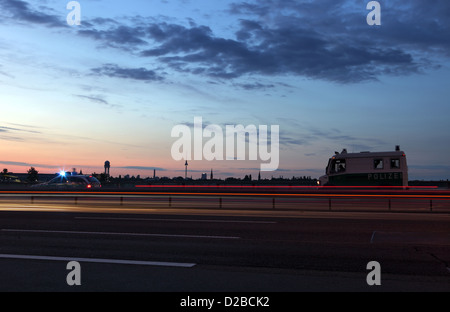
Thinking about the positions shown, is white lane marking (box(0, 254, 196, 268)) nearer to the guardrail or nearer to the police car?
the guardrail

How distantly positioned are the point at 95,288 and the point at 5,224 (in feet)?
36.7

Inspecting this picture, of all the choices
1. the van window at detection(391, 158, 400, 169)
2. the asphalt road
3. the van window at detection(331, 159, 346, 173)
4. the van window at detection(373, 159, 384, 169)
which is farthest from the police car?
the van window at detection(391, 158, 400, 169)

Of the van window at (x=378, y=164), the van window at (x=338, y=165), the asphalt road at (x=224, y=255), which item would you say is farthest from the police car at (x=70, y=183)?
the van window at (x=378, y=164)

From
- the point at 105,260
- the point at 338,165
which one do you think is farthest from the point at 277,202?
the point at 105,260

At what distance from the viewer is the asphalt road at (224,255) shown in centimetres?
699

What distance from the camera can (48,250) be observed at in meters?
10.3

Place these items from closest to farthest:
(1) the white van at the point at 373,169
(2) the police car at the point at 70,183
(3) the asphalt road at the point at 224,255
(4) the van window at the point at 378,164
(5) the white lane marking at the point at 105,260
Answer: (3) the asphalt road at the point at 224,255 → (5) the white lane marking at the point at 105,260 → (1) the white van at the point at 373,169 → (4) the van window at the point at 378,164 → (2) the police car at the point at 70,183

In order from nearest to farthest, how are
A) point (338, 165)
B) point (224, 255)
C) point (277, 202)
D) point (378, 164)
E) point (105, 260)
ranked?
point (105, 260), point (224, 255), point (378, 164), point (277, 202), point (338, 165)

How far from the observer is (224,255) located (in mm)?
9734

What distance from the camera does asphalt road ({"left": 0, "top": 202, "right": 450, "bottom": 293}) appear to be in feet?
22.9

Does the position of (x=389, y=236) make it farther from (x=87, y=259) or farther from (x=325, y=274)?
(x=87, y=259)

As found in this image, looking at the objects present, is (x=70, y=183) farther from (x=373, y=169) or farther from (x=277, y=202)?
(x=373, y=169)

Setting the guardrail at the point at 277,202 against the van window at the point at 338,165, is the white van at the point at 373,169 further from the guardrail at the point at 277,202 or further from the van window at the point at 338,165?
the guardrail at the point at 277,202
